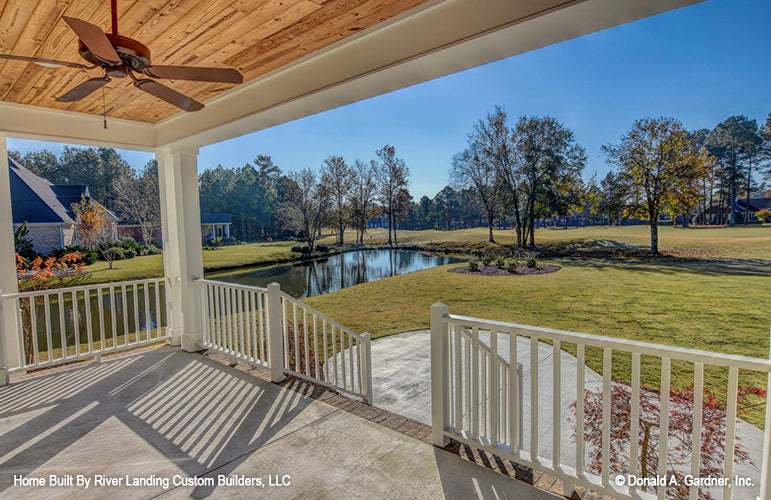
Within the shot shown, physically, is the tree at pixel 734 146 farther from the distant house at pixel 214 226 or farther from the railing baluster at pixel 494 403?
the distant house at pixel 214 226

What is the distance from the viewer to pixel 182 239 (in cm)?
414

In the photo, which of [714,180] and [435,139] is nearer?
[714,180]

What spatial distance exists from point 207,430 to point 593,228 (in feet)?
20.2

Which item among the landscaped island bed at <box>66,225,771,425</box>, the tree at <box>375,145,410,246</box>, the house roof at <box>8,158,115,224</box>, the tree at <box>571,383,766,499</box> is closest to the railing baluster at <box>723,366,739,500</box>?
the tree at <box>571,383,766,499</box>

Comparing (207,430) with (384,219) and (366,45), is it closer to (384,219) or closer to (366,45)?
(366,45)

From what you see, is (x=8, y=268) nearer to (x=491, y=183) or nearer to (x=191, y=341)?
(x=191, y=341)

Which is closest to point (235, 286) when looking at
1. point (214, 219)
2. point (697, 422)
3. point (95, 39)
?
point (95, 39)

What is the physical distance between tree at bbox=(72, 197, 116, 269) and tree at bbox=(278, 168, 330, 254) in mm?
3802

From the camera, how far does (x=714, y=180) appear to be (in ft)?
16.0

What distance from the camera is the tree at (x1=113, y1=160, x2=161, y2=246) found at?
7465 mm

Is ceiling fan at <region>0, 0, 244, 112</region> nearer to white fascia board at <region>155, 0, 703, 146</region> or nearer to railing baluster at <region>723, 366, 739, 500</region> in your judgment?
white fascia board at <region>155, 0, 703, 146</region>

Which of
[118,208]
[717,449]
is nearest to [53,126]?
[118,208]

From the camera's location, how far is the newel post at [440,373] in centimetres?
213

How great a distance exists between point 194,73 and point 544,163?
605 centimetres
